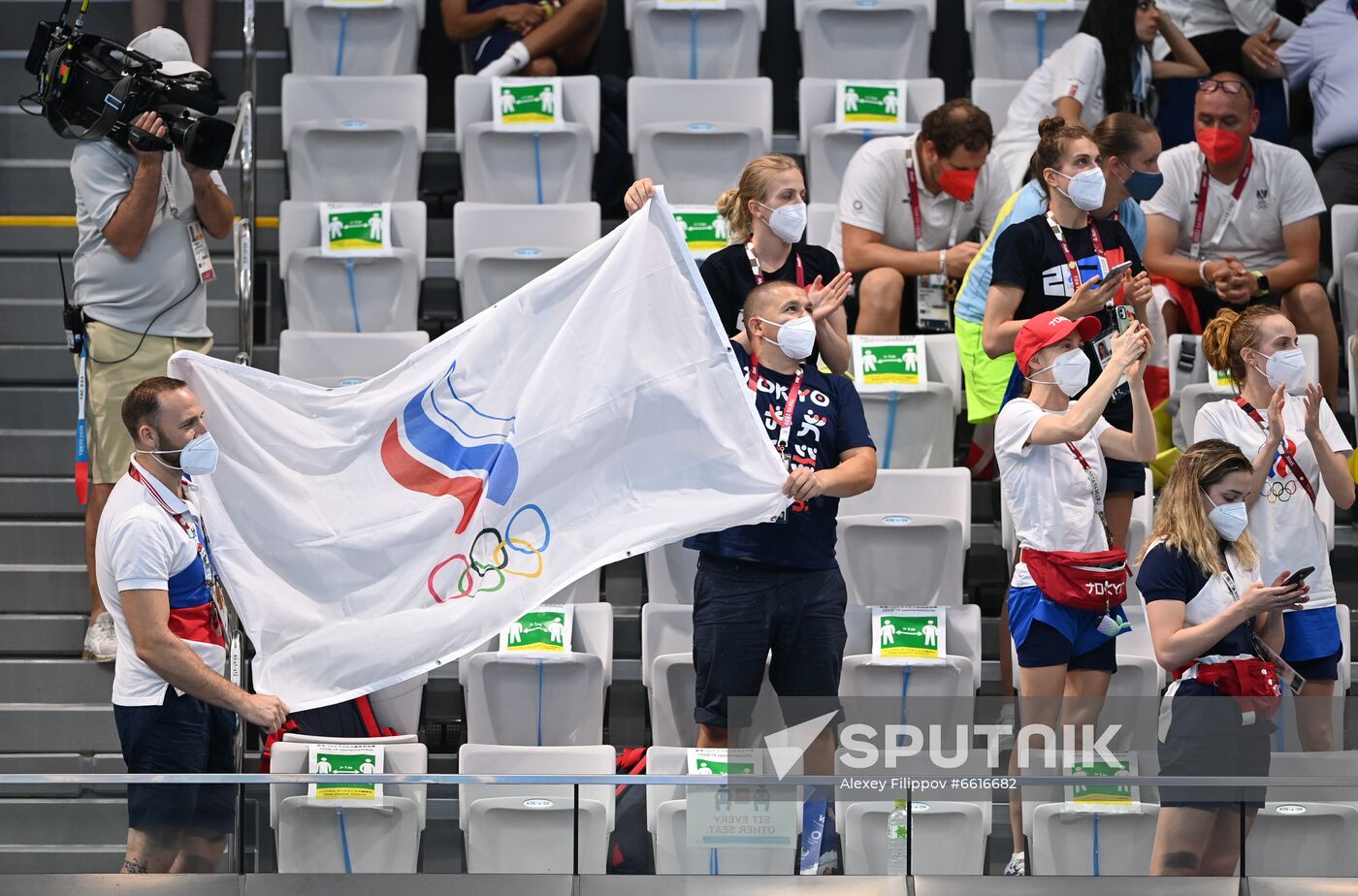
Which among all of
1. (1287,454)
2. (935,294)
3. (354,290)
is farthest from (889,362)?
(354,290)

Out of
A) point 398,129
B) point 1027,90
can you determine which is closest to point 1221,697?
point 1027,90

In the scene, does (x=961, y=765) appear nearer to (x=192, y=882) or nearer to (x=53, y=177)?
(x=192, y=882)

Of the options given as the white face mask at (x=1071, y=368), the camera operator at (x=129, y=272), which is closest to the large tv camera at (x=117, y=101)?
the camera operator at (x=129, y=272)

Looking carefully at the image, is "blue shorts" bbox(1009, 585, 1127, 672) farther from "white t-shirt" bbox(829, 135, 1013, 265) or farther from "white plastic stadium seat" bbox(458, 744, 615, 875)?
"white t-shirt" bbox(829, 135, 1013, 265)

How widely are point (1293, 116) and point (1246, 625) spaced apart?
3.68 m

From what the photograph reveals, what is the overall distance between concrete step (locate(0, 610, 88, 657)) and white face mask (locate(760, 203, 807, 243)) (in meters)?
2.50

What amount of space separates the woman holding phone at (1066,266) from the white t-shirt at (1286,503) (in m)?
0.27

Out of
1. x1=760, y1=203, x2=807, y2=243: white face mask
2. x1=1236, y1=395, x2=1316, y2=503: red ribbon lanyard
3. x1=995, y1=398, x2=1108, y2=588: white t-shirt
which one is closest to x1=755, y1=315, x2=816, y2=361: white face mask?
x1=760, y1=203, x2=807, y2=243: white face mask

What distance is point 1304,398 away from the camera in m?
5.57

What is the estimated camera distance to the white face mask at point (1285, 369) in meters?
5.43

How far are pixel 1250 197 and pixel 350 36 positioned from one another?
137 inches

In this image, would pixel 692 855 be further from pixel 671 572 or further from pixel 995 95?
pixel 995 95

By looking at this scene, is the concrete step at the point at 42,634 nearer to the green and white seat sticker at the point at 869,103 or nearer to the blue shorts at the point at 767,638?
the blue shorts at the point at 767,638

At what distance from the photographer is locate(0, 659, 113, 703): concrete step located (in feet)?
19.3
